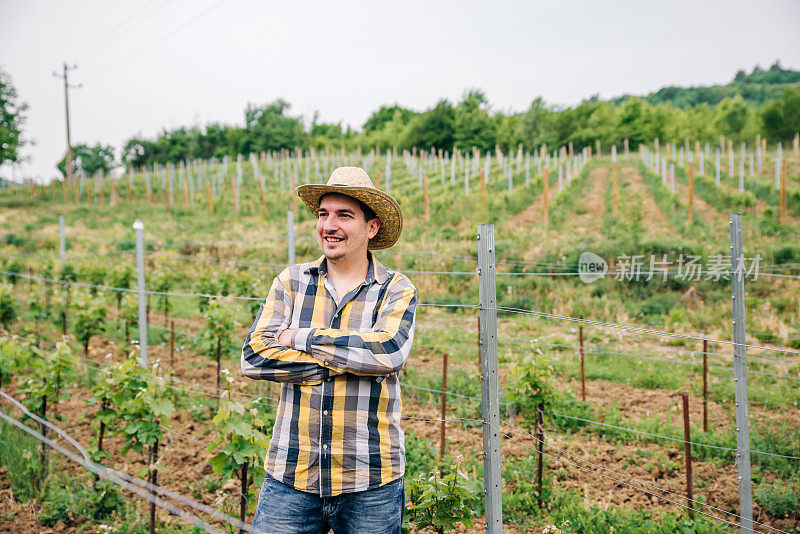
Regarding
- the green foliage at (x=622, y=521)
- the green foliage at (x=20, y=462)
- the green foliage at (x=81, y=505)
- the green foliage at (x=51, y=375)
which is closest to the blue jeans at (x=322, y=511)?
the green foliage at (x=622, y=521)

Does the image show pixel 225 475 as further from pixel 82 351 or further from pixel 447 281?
pixel 447 281

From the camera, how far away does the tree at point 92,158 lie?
6993 cm

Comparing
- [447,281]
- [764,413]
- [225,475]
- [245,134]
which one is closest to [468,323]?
[447,281]

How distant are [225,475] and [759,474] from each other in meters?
4.07

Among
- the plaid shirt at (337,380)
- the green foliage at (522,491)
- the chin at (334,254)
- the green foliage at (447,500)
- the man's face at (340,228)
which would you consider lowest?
the green foliage at (522,491)

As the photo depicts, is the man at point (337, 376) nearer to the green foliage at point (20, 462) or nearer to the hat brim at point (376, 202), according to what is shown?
the hat brim at point (376, 202)

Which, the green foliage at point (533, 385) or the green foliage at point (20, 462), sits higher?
the green foliage at point (533, 385)

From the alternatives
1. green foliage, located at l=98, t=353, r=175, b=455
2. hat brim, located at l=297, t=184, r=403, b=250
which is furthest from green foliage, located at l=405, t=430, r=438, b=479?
hat brim, located at l=297, t=184, r=403, b=250

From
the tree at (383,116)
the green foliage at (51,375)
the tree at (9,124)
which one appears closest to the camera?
the green foliage at (51,375)

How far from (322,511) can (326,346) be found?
0.62 m

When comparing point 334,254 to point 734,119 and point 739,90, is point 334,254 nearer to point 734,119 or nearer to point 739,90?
point 734,119

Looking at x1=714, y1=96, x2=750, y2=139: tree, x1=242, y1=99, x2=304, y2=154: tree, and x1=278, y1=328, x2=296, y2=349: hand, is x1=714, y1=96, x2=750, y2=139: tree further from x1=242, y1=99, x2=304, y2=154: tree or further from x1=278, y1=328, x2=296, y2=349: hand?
x1=278, y1=328, x2=296, y2=349: hand

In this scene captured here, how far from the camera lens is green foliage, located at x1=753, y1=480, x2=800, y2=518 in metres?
3.65

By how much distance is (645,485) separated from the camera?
409cm
